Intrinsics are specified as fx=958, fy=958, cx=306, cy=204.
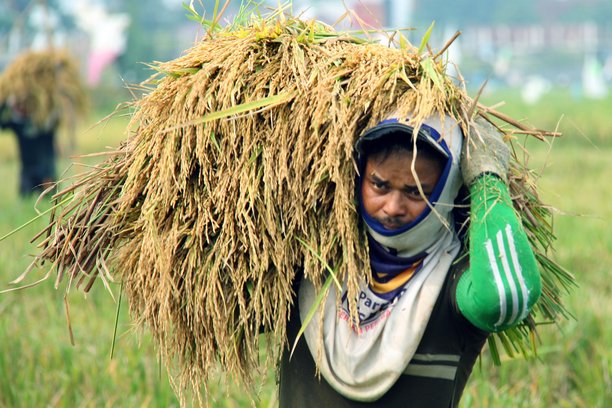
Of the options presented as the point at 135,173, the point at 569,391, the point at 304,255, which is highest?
the point at 135,173

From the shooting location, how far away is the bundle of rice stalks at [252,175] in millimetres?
2203

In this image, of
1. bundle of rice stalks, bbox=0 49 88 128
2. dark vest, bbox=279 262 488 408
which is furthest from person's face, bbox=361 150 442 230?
bundle of rice stalks, bbox=0 49 88 128

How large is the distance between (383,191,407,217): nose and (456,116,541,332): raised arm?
0.16 metres

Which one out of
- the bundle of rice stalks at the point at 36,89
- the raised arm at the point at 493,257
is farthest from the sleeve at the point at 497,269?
the bundle of rice stalks at the point at 36,89

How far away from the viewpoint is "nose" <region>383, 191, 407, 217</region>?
7.11ft

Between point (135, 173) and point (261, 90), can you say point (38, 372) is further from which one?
point (261, 90)

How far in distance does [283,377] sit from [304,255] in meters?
0.37

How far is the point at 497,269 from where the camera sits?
2.09 meters

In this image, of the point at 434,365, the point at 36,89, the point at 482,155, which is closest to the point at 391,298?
the point at 434,365

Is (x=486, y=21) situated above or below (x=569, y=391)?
above

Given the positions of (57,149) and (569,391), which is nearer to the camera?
(569,391)

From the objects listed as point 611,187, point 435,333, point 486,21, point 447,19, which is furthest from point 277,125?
point 486,21

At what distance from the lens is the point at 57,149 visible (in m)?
10.2

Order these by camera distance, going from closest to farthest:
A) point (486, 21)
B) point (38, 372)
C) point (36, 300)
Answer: point (38, 372), point (36, 300), point (486, 21)
